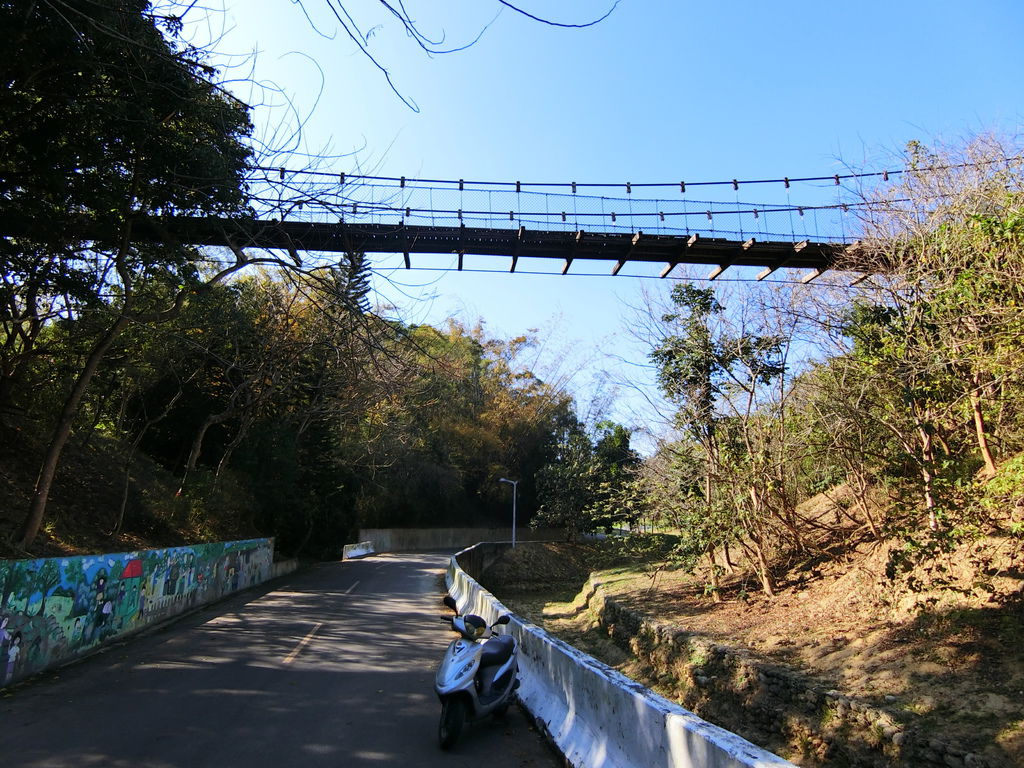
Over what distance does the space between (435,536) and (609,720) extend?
2087 inches

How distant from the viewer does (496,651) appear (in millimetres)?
6477

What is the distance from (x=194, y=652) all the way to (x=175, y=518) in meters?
11.0

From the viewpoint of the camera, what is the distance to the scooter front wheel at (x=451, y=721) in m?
5.63

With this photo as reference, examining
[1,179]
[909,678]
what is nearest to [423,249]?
[1,179]

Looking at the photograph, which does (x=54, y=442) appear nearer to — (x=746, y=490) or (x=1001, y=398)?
(x=746, y=490)

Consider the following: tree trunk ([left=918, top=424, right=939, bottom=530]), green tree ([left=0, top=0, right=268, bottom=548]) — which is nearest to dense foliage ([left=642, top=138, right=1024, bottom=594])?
tree trunk ([left=918, top=424, right=939, bottom=530])

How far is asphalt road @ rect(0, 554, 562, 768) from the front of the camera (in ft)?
17.4

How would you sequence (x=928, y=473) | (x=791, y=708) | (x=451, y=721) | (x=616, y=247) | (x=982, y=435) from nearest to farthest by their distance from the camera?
1. (x=451, y=721)
2. (x=791, y=708)
3. (x=928, y=473)
4. (x=982, y=435)
5. (x=616, y=247)

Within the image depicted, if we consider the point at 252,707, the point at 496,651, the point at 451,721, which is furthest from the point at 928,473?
the point at 252,707

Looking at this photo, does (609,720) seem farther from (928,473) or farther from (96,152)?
(96,152)

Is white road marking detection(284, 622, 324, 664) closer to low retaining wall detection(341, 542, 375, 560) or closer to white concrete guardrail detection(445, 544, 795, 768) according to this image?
white concrete guardrail detection(445, 544, 795, 768)

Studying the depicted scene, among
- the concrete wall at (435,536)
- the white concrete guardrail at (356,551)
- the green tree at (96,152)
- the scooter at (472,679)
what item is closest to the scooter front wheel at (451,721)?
the scooter at (472,679)

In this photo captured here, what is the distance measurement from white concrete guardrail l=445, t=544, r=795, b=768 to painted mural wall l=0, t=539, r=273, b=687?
19.8ft

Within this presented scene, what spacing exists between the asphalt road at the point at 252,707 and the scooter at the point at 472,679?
0.77 ft
